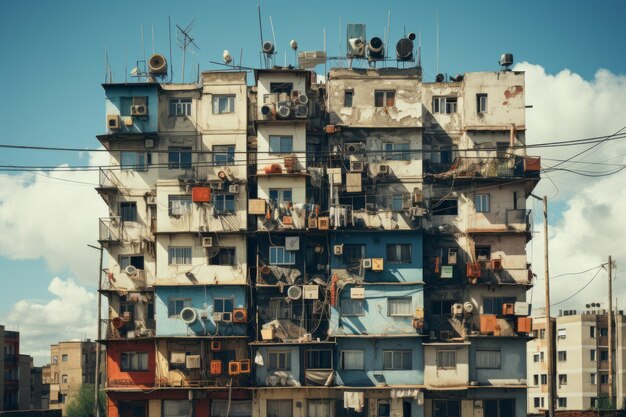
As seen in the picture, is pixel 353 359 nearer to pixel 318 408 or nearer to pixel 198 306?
pixel 318 408

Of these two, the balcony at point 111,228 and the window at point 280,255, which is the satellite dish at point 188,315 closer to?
the window at point 280,255

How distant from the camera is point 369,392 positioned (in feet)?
189

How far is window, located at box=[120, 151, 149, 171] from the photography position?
200 feet

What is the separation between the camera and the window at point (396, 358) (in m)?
58.0

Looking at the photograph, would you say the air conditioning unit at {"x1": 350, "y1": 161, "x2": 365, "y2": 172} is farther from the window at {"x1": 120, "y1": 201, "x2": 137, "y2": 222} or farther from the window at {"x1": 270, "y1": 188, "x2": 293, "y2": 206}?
the window at {"x1": 120, "y1": 201, "x2": 137, "y2": 222}

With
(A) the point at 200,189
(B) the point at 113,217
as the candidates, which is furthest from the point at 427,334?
(B) the point at 113,217

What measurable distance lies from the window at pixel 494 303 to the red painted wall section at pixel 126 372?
2183cm

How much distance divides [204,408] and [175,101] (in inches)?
803

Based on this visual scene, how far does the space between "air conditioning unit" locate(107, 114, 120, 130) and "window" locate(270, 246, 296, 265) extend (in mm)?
13145

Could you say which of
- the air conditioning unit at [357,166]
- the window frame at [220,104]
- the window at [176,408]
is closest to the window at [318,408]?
the window at [176,408]

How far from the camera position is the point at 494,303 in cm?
5941

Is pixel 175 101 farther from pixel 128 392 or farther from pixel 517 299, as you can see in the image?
pixel 517 299

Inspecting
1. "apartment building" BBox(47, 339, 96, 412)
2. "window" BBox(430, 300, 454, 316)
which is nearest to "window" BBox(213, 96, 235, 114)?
"window" BBox(430, 300, 454, 316)

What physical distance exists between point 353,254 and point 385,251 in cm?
208
